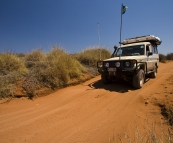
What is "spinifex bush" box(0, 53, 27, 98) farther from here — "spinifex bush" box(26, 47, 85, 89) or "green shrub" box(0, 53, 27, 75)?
"spinifex bush" box(26, 47, 85, 89)

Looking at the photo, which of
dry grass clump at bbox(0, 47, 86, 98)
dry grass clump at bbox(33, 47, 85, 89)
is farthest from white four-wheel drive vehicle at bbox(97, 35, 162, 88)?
dry grass clump at bbox(0, 47, 86, 98)

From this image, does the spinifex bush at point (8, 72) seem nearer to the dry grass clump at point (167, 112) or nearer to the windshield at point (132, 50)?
the dry grass clump at point (167, 112)

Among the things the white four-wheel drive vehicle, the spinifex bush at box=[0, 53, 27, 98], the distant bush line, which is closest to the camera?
the spinifex bush at box=[0, 53, 27, 98]

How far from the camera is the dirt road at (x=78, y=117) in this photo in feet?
8.57

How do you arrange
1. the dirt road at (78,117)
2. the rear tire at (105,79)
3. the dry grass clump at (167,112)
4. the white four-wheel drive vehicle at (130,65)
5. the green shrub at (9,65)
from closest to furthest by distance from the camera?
1. the dirt road at (78,117)
2. the dry grass clump at (167,112)
3. the white four-wheel drive vehicle at (130,65)
4. the green shrub at (9,65)
5. the rear tire at (105,79)

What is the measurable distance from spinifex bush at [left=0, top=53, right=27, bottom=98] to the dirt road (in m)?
0.46

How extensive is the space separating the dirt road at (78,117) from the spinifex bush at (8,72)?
460 millimetres

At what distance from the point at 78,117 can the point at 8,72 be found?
3.69 m

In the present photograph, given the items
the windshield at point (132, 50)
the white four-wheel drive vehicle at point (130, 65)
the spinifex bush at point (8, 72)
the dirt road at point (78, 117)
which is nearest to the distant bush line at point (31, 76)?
the spinifex bush at point (8, 72)

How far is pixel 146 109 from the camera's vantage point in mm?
3549

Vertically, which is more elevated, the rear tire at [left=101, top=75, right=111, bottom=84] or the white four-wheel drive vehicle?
the white four-wheel drive vehicle

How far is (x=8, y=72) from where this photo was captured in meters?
5.27

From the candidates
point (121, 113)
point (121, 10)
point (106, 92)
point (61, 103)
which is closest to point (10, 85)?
point (61, 103)

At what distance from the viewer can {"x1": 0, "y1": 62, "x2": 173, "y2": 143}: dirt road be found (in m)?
2.61
